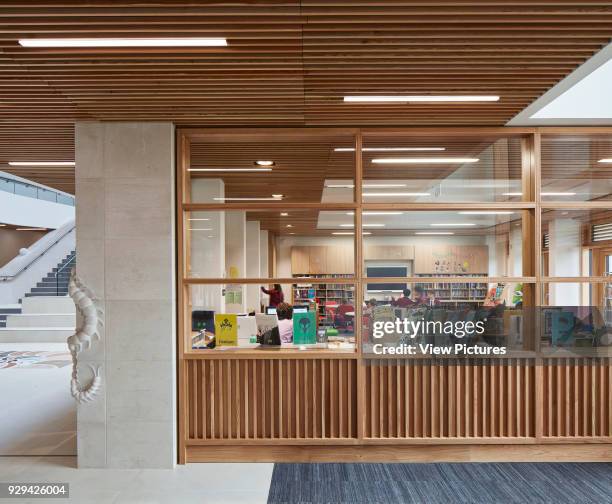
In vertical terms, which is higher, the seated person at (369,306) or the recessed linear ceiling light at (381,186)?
the recessed linear ceiling light at (381,186)

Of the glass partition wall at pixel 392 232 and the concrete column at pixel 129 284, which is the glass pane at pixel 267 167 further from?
the concrete column at pixel 129 284

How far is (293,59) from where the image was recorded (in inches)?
117

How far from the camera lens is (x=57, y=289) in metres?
15.2

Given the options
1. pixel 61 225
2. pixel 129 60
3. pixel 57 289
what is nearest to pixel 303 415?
pixel 129 60

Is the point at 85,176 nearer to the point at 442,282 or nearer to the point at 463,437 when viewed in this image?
the point at 442,282

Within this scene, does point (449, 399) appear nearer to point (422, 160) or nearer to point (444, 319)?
point (444, 319)

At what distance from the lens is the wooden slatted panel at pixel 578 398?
14.3 ft

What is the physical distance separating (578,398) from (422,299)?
5.36 feet

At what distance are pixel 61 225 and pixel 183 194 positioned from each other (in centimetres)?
1624

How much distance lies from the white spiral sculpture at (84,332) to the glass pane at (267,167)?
1.24m

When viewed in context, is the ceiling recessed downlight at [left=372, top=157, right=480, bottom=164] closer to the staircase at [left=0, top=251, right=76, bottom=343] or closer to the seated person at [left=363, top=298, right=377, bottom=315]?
the seated person at [left=363, top=298, right=377, bottom=315]

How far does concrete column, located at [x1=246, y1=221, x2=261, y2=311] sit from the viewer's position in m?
4.41

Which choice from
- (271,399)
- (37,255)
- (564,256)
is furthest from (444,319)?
(37,255)

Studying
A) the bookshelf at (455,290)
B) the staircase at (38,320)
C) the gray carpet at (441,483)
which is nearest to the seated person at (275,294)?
the bookshelf at (455,290)
